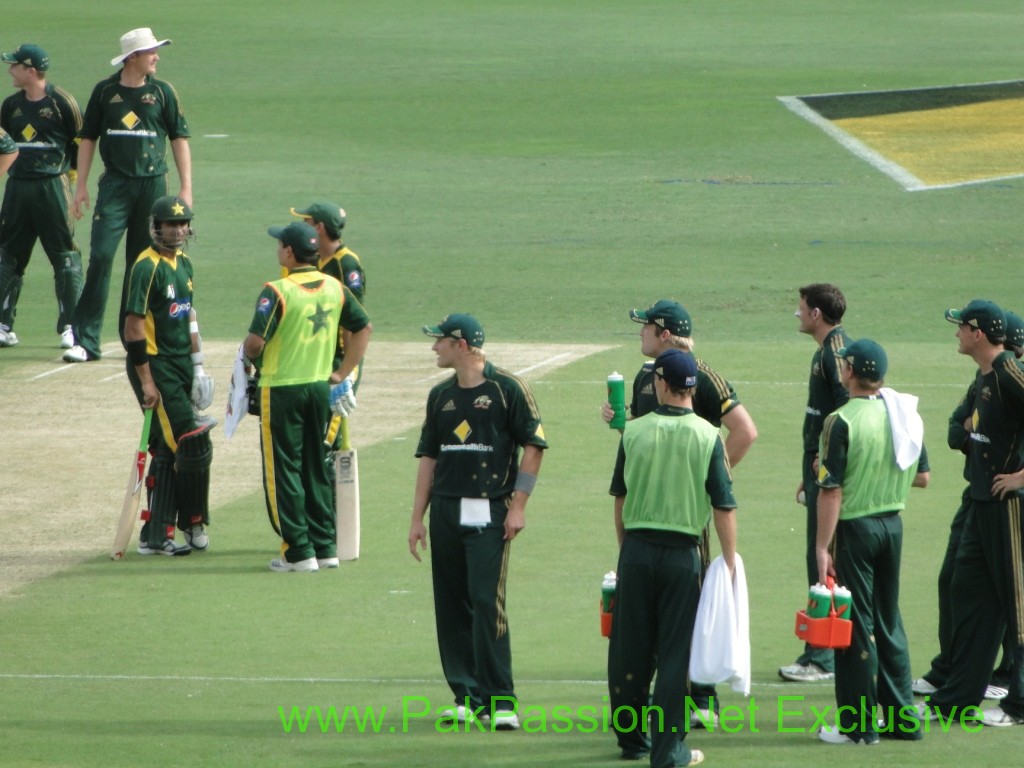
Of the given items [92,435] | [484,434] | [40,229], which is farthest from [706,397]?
[40,229]

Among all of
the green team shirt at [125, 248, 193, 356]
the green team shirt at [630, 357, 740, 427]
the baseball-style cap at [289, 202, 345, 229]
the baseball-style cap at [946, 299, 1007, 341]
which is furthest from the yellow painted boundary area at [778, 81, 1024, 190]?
the green team shirt at [630, 357, 740, 427]

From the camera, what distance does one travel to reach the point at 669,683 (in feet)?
26.0

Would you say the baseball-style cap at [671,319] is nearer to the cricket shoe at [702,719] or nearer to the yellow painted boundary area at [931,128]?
the cricket shoe at [702,719]

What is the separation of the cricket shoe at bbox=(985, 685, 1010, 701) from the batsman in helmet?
5.19m

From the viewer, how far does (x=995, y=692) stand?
30.4 ft

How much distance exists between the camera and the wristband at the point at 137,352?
1171cm

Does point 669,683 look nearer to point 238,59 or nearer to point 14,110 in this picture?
point 14,110

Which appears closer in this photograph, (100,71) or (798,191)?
(798,191)

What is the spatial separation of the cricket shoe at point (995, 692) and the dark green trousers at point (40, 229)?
34.9ft

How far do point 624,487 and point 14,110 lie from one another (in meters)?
10.6

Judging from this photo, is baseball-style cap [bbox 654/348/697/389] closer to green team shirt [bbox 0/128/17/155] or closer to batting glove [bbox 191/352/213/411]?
batting glove [bbox 191/352/213/411]

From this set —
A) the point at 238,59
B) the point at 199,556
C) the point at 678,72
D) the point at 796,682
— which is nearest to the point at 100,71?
the point at 238,59

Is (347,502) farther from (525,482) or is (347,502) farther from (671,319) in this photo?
(671,319)

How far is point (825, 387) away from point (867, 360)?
1.00 meters
